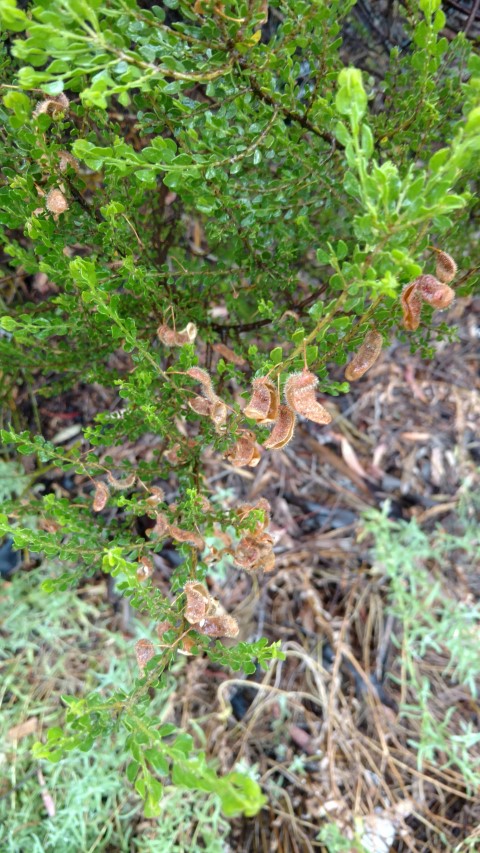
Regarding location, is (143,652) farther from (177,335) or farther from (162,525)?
(177,335)

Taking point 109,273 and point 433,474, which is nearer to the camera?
point 109,273

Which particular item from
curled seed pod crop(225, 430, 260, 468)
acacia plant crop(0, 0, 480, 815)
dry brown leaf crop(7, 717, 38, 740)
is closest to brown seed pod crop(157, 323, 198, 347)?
acacia plant crop(0, 0, 480, 815)

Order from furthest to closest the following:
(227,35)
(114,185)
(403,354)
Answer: (403,354) < (114,185) < (227,35)

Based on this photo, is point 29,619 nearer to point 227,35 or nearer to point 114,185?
point 114,185

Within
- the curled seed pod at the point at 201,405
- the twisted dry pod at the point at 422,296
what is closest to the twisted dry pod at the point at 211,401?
the curled seed pod at the point at 201,405

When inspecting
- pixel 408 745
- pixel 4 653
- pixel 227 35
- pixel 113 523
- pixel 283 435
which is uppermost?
pixel 227 35

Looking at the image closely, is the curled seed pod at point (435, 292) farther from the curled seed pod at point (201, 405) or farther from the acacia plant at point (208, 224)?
the curled seed pod at point (201, 405)

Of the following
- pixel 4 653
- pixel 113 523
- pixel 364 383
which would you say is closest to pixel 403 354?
pixel 364 383
